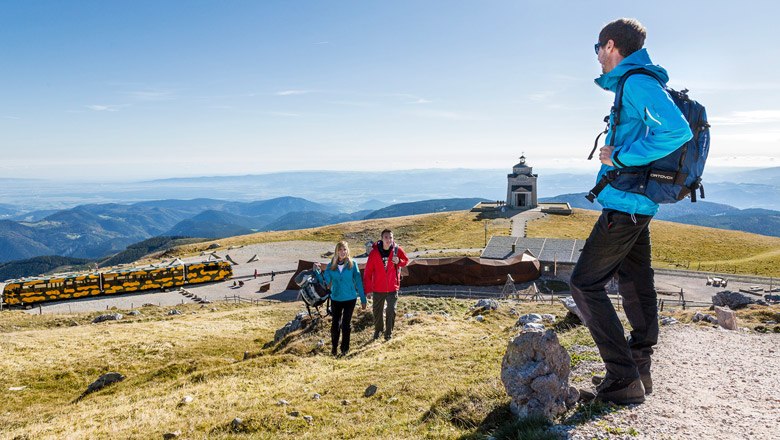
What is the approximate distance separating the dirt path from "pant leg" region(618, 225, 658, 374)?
581mm

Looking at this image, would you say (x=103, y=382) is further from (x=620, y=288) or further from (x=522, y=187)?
(x=522, y=187)

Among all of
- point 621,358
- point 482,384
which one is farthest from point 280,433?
point 621,358

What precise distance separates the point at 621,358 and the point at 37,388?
17218 mm

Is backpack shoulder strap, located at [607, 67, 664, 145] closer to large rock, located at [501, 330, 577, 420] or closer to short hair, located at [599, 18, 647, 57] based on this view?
short hair, located at [599, 18, 647, 57]

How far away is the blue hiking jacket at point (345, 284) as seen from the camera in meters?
11.2

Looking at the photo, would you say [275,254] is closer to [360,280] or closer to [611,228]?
[360,280]

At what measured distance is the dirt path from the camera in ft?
14.4

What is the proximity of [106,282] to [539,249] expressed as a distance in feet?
150

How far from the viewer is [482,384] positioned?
6.79 meters

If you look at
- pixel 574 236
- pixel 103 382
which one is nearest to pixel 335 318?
pixel 103 382

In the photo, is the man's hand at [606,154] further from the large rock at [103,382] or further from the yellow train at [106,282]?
the yellow train at [106,282]

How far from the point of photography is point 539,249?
4688 centimetres

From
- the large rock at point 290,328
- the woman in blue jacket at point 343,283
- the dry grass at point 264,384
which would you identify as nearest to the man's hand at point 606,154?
the dry grass at point 264,384

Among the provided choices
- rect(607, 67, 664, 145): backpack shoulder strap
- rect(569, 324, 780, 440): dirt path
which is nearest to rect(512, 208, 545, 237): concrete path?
rect(569, 324, 780, 440): dirt path
